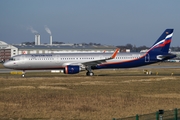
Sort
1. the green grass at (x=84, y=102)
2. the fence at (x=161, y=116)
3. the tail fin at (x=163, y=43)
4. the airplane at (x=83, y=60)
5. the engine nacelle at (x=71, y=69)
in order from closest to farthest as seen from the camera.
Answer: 1. the fence at (x=161, y=116)
2. the green grass at (x=84, y=102)
3. the engine nacelle at (x=71, y=69)
4. the airplane at (x=83, y=60)
5. the tail fin at (x=163, y=43)

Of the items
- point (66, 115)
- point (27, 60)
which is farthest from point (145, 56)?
point (66, 115)

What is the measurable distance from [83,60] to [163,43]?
12642 millimetres

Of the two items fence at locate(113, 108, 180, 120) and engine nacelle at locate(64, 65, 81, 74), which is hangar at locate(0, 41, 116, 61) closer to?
engine nacelle at locate(64, 65, 81, 74)

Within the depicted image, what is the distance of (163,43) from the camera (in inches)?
2388

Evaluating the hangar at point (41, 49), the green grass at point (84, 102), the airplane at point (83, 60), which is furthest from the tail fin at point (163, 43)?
the hangar at point (41, 49)

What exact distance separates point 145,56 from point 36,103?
34.1 metres

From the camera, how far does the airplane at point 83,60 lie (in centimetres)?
5606

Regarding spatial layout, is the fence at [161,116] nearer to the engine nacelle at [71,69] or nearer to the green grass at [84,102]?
the green grass at [84,102]

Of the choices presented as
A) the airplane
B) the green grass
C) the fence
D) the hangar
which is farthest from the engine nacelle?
the hangar

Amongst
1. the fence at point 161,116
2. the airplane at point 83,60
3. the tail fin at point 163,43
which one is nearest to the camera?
the fence at point 161,116

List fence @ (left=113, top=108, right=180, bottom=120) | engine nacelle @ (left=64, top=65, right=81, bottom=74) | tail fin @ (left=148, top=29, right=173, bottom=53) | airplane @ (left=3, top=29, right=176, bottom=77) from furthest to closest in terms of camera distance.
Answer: tail fin @ (left=148, top=29, right=173, bottom=53) → airplane @ (left=3, top=29, right=176, bottom=77) → engine nacelle @ (left=64, top=65, right=81, bottom=74) → fence @ (left=113, top=108, right=180, bottom=120)

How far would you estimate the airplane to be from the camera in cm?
5606

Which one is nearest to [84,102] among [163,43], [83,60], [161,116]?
[161,116]

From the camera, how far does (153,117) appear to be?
656 inches
